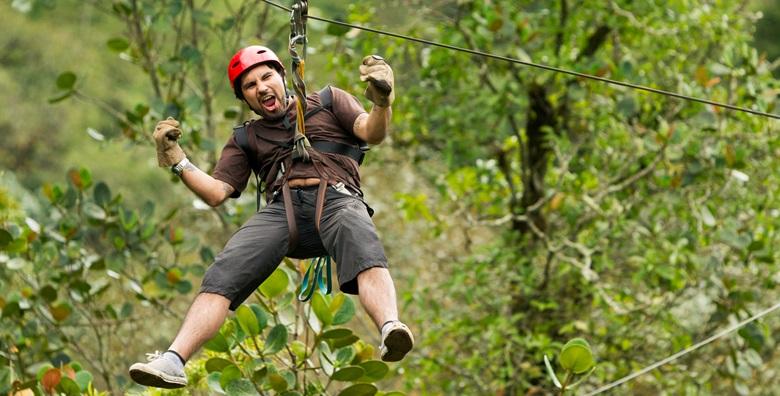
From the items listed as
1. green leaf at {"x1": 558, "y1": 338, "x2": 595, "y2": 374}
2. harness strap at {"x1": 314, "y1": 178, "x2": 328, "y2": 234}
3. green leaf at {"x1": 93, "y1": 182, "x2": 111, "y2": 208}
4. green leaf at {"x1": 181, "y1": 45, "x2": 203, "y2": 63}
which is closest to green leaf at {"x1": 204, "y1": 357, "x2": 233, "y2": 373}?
harness strap at {"x1": 314, "y1": 178, "x2": 328, "y2": 234}

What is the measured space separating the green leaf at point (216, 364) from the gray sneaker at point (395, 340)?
1.01m

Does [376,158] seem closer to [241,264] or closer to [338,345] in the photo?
[338,345]

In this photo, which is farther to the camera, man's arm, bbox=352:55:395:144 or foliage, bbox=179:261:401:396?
foliage, bbox=179:261:401:396

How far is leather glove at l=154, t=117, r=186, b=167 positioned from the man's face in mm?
236

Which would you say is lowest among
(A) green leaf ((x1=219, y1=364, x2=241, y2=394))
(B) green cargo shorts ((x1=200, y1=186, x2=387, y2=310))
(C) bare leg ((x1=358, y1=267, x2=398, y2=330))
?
(A) green leaf ((x1=219, y1=364, x2=241, y2=394))

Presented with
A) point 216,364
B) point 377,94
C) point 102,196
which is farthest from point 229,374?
point 102,196

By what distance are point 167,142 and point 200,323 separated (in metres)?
0.54

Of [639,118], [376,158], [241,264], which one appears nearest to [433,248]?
[376,158]

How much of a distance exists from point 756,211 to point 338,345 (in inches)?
144

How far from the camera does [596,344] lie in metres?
7.36

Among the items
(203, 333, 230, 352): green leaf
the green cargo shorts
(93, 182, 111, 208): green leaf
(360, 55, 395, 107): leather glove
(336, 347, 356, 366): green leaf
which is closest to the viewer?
(360, 55, 395, 107): leather glove

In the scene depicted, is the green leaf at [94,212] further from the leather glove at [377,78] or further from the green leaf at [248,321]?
the leather glove at [377,78]

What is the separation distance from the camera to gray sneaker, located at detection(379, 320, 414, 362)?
3158 millimetres

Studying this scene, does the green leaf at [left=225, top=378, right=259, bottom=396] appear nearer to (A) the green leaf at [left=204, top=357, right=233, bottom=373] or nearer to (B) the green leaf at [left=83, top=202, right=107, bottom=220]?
(A) the green leaf at [left=204, top=357, right=233, bottom=373]
